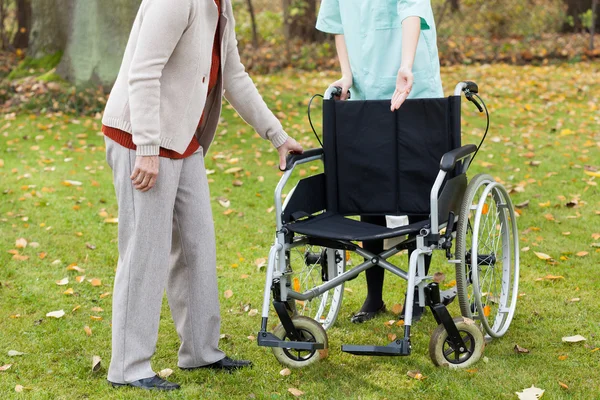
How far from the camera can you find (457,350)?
3223 mm

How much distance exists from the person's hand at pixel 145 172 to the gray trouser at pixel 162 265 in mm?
45

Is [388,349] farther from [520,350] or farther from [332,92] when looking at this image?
[332,92]

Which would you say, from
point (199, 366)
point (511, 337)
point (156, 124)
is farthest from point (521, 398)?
point (156, 124)

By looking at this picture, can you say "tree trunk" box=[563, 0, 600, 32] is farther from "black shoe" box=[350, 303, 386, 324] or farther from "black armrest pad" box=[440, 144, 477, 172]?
"black armrest pad" box=[440, 144, 477, 172]

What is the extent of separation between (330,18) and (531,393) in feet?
5.85

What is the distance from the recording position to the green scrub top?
11.6ft

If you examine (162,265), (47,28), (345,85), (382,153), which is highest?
(47,28)

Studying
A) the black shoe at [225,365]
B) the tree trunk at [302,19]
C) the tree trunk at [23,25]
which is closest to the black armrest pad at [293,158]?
the black shoe at [225,365]

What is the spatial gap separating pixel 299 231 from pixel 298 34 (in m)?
9.73

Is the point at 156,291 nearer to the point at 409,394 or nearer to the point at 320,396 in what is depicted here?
the point at 320,396

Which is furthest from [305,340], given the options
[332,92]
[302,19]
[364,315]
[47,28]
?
[302,19]

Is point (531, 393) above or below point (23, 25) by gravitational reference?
below

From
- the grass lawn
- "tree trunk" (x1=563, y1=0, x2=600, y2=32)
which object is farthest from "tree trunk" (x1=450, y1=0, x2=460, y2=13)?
the grass lawn

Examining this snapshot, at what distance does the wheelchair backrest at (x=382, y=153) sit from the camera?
3498mm
